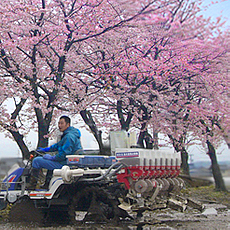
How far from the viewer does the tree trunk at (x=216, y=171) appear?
1756cm

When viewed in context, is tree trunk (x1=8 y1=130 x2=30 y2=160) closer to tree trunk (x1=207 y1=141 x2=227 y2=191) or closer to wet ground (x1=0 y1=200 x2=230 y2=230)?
wet ground (x1=0 y1=200 x2=230 y2=230)

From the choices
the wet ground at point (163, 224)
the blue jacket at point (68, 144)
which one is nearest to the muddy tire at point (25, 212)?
the wet ground at point (163, 224)

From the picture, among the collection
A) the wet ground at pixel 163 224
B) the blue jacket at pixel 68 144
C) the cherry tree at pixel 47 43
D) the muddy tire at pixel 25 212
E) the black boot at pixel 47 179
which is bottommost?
the wet ground at pixel 163 224

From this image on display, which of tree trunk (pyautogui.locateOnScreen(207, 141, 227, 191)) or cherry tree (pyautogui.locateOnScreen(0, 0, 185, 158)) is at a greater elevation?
cherry tree (pyautogui.locateOnScreen(0, 0, 185, 158))

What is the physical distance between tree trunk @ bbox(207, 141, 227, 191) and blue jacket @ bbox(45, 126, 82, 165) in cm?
1187

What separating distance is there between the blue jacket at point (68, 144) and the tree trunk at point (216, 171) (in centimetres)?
1187

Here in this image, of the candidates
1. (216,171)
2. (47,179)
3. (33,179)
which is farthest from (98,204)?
(216,171)

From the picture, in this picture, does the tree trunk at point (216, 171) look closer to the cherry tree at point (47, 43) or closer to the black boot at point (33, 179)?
the cherry tree at point (47, 43)

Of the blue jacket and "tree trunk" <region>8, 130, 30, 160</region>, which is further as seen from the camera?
"tree trunk" <region>8, 130, 30, 160</region>

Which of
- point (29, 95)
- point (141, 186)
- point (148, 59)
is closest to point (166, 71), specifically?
point (148, 59)

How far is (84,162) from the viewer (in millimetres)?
6727

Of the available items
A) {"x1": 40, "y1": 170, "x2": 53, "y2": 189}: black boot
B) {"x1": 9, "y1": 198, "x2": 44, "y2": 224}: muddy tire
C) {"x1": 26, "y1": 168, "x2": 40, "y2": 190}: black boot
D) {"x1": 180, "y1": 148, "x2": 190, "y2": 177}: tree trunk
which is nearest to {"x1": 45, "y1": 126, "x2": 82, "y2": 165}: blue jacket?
{"x1": 40, "y1": 170, "x2": 53, "y2": 189}: black boot

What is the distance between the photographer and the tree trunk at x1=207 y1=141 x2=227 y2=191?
17.6m

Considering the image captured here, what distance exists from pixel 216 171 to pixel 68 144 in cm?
1274
